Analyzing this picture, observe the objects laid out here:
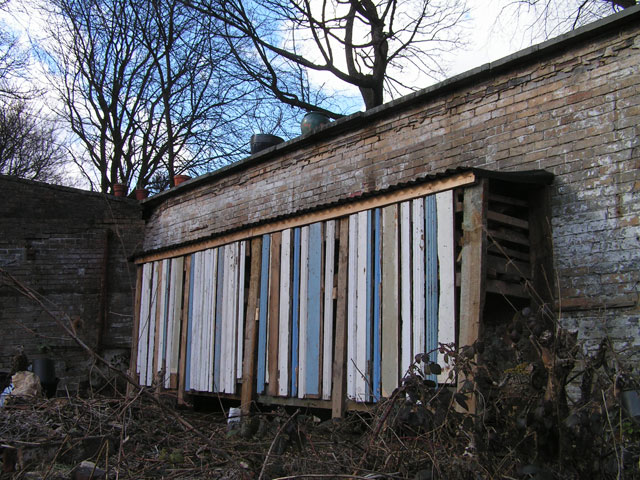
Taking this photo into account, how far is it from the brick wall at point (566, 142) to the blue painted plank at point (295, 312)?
156 centimetres

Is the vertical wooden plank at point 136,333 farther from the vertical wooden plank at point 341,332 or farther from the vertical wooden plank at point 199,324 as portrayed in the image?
the vertical wooden plank at point 341,332

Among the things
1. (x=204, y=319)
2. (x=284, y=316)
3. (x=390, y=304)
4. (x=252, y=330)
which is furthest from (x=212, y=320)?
(x=390, y=304)

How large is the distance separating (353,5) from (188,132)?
7.47 meters

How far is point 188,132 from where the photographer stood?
20.1 metres

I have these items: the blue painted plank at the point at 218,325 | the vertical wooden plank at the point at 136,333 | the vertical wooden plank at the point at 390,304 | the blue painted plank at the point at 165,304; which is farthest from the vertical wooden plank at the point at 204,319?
the vertical wooden plank at the point at 390,304

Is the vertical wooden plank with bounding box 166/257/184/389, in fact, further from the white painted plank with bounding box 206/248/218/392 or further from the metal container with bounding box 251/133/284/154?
the metal container with bounding box 251/133/284/154

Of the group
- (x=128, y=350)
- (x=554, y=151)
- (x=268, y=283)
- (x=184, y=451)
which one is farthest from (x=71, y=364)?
(x=554, y=151)

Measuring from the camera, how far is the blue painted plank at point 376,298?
5.50 m

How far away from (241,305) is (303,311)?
3.39 ft

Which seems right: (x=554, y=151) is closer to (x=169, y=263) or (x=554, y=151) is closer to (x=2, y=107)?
(x=169, y=263)

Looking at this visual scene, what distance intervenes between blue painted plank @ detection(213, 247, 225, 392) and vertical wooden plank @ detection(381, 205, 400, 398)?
251cm

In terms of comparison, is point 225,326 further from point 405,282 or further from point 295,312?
point 405,282

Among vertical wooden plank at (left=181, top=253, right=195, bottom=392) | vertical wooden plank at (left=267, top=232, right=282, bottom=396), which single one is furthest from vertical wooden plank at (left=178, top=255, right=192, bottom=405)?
vertical wooden plank at (left=267, top=232, right=282, bottom=396)

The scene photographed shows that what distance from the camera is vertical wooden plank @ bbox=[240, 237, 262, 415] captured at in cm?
673
